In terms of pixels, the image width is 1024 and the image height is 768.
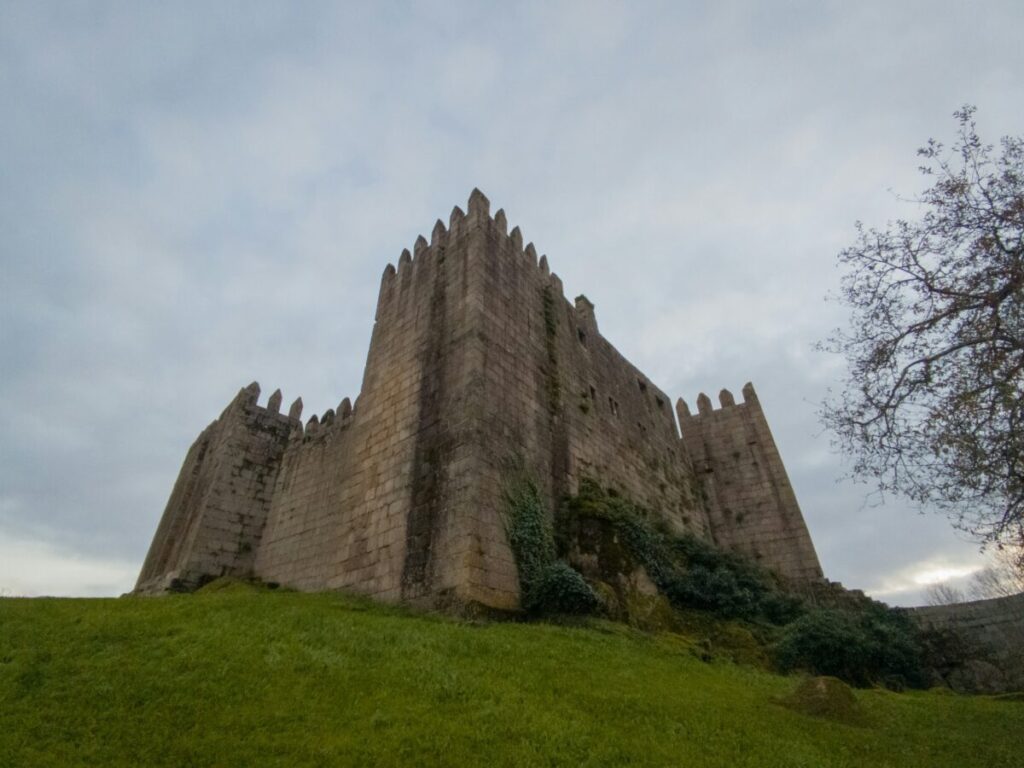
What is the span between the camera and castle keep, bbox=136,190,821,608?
12414mm

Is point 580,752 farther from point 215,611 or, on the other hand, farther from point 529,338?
point 529,338

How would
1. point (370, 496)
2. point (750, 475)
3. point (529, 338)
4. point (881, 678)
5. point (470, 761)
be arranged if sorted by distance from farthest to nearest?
1. point (750, 475)
2. point (529, 338)
3. point (370, 496)
4. point (881, 678)
5. point (470, 761)

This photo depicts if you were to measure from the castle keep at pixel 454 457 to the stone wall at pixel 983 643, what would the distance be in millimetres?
5547

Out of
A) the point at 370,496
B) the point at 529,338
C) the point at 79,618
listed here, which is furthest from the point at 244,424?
the point at 79,618

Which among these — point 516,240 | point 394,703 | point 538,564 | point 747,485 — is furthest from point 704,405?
point 394,703

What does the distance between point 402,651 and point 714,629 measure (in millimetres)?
8079

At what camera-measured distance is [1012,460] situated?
Answer: 27.9ft

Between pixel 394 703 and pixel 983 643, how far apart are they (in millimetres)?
15596

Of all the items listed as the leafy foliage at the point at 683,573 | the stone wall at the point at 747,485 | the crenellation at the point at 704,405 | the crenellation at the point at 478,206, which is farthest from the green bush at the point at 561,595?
the crenellation at the point at 704,405

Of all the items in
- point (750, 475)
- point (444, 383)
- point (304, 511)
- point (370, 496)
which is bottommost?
point (370, 496)

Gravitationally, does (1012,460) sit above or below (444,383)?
below

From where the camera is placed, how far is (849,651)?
1233 centimetres

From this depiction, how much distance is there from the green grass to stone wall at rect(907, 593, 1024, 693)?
191 inches

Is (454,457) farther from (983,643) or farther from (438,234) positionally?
(983,643)
